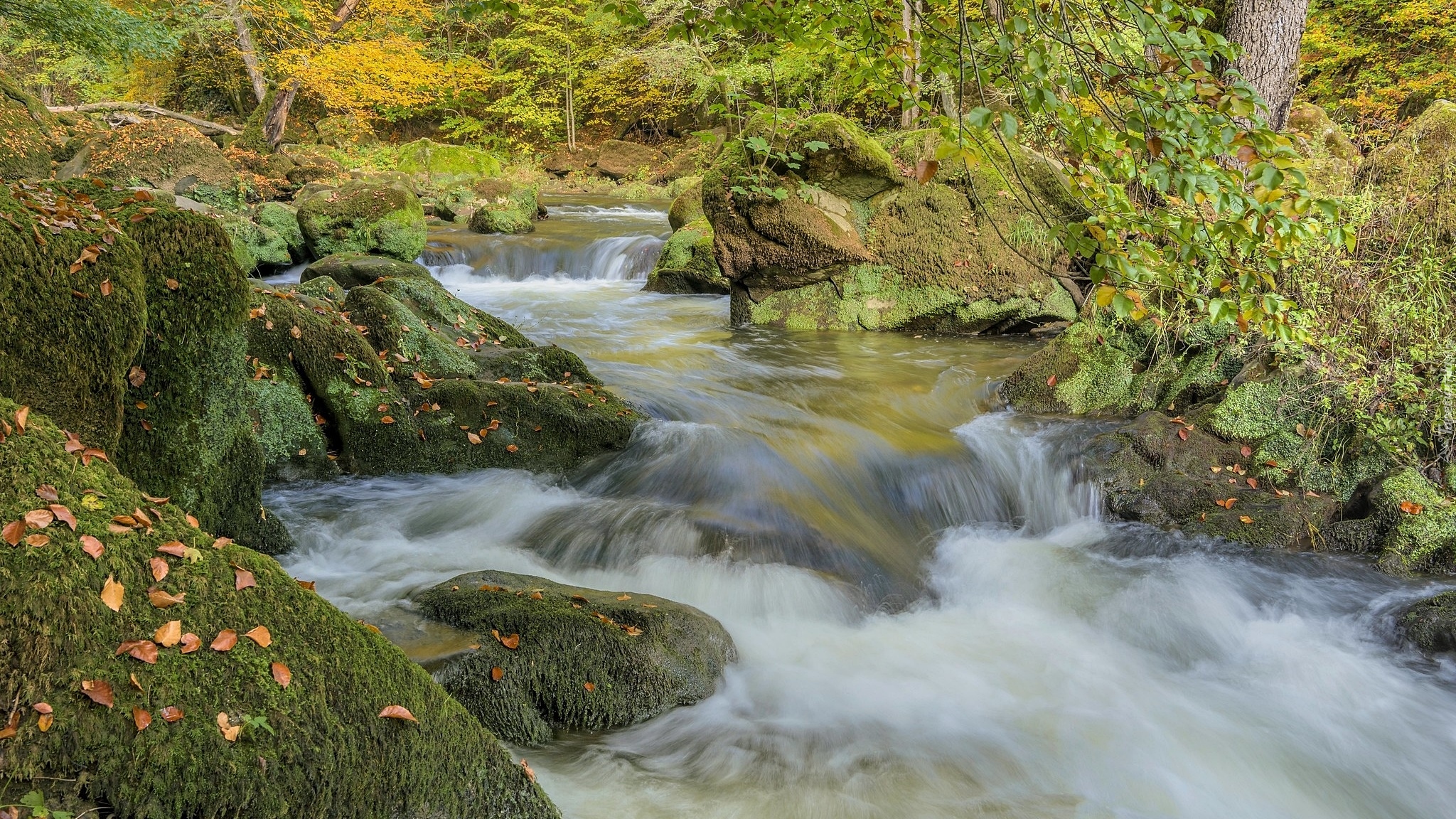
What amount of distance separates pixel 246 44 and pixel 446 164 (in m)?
5.48

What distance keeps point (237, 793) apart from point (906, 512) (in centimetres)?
481

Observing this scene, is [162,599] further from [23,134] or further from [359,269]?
[23,134]

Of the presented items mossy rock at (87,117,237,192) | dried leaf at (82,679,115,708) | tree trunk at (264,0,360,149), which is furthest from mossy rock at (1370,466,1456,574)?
tree trunk at (264,0,360,149)

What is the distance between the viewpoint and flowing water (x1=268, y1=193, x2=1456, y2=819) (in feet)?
11.6

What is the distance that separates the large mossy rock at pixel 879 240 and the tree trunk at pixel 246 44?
51.1 feet

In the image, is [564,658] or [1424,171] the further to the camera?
[1424,171]

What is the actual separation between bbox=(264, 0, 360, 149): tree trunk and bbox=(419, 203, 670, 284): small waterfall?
340 inches

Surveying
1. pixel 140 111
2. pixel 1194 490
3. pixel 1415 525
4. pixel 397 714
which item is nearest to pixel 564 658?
pixel 397 714

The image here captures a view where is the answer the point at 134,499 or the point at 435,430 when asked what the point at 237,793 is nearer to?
the point at 134,499

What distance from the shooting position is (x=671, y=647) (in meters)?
3.81

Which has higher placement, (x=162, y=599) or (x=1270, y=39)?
(x=1270, y=39)

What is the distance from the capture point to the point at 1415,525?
4934 millimetres

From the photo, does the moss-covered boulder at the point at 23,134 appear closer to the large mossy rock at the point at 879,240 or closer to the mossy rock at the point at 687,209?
the mossy rock at the point at 687,209

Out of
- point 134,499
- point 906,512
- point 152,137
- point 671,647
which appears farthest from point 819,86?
point 134,499
